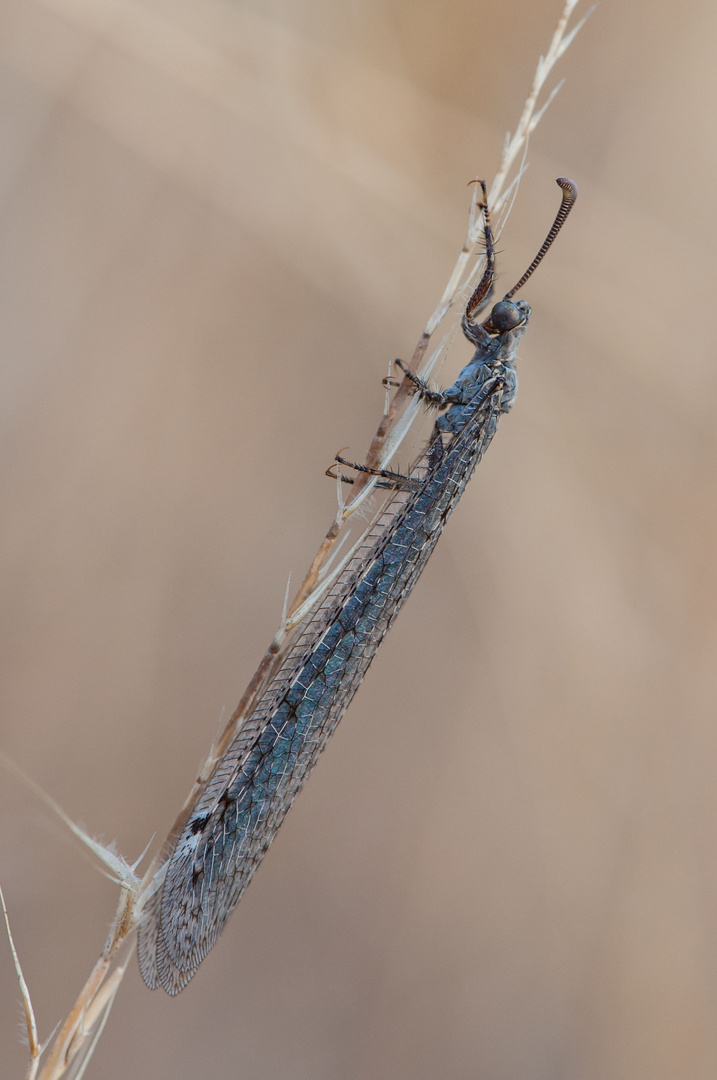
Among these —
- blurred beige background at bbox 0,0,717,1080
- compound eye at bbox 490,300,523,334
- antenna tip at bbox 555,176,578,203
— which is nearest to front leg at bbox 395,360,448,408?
compound eye at bbox 490,300,523,334

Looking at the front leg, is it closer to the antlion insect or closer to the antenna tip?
the antlion insect

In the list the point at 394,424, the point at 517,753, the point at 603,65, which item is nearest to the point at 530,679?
the point at 517,753

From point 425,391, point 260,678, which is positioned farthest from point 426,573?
point 260,678

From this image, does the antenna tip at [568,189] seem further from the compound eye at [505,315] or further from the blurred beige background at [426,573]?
the blurred beige background at [426,573]

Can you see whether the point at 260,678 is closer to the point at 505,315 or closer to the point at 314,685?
the point at 314,685

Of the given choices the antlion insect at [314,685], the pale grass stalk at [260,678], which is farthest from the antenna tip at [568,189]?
the pale grass stalk at [260,678]

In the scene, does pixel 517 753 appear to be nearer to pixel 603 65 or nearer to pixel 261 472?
pixel 261 472
